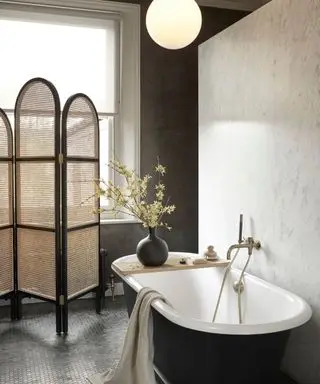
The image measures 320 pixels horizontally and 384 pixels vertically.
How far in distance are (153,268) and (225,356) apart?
3.61ft

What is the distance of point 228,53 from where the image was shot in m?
3.54

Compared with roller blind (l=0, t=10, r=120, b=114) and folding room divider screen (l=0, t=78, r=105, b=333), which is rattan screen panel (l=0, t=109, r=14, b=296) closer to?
folding room divider screen (l=0, t=78, r=105, b=333)

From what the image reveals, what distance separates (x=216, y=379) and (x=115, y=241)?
243 centimetres

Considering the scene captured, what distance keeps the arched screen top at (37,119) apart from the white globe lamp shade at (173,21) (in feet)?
3.62

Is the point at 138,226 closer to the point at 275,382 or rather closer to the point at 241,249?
the point at 241,249

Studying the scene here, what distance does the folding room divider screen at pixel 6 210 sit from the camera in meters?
3.74

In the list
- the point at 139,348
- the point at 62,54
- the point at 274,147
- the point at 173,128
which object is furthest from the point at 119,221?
the point at 139,348

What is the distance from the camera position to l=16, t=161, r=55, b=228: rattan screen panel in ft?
11.8

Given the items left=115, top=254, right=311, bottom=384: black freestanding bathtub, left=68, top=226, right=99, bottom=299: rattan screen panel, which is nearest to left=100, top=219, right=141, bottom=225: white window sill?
left=68, top=226, right=99, bottom=299: rattan screen panel

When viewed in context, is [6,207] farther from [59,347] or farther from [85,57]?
[85,57]

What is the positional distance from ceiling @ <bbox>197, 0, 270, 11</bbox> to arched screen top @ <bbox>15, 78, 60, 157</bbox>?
2.02 meters

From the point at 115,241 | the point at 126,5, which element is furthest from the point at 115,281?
the point at 126,5

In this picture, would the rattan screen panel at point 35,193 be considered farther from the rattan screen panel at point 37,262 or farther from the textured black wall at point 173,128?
the textured black wall at point 173,128

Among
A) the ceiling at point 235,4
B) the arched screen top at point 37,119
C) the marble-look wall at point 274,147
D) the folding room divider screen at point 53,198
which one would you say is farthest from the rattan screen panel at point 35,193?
the ceiling at point 235,4
